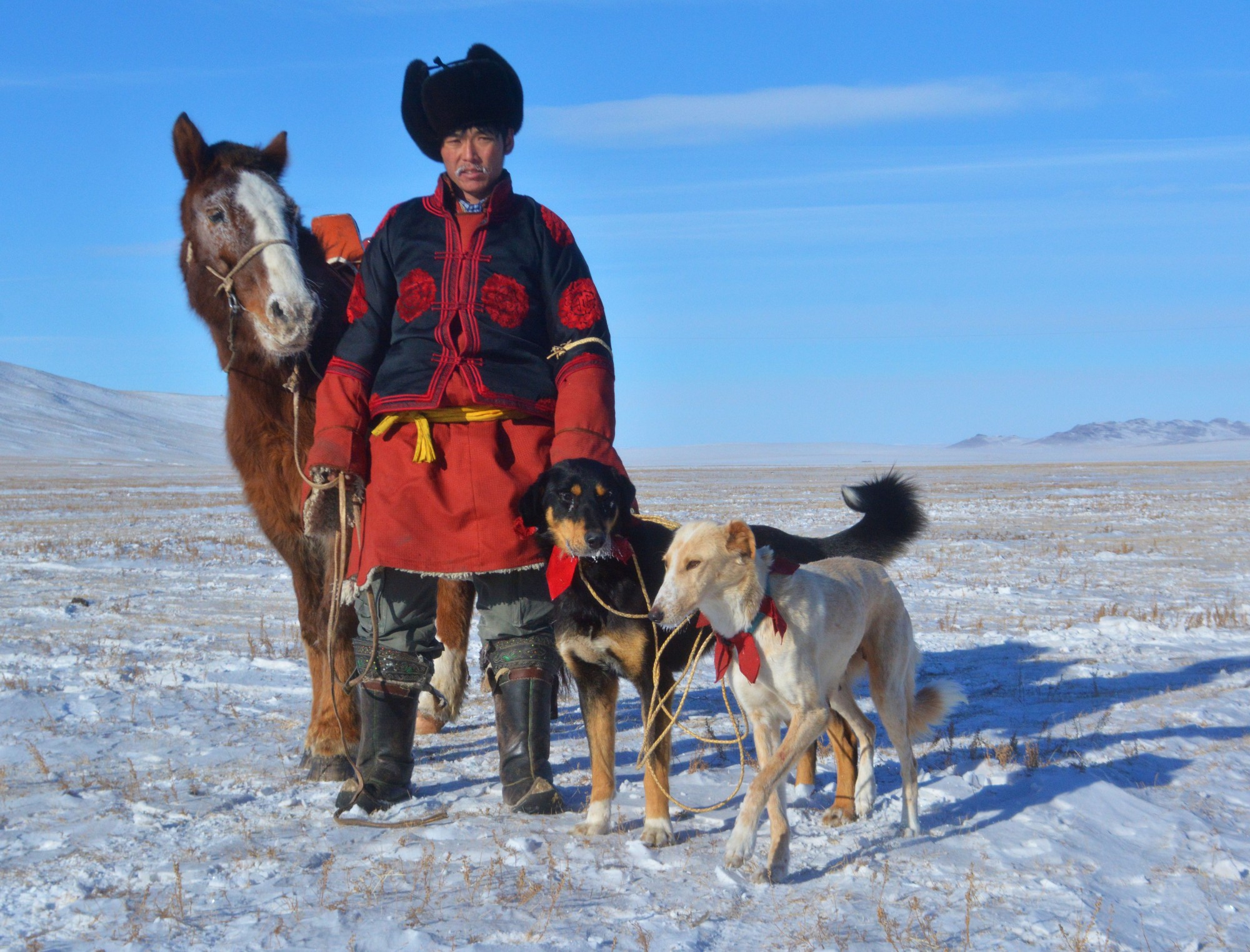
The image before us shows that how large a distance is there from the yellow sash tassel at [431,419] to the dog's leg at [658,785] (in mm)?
1242

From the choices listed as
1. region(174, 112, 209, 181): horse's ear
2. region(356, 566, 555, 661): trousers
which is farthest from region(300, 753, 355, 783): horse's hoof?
region(174, 112, 209, 181): horse's ear

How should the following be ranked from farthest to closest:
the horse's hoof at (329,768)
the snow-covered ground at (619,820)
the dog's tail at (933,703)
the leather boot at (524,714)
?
1. the horse's hoof at (329,768)
2. the dog's tail at (933,703)
3. the leather boot at (524,714)
4. the snow-covered ground at (619,820)

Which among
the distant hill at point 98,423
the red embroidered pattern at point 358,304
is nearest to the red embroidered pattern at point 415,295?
the red embroidered pattern at point 358,304

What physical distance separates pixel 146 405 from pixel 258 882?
171 m

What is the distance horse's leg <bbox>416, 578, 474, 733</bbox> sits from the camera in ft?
18.2

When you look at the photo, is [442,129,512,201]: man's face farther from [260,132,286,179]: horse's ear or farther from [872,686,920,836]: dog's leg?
[872,686,920,836]: dog's leg

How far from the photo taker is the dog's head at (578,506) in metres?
3.68

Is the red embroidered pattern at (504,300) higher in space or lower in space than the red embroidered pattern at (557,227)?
lower

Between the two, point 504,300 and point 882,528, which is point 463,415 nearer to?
point 504,300

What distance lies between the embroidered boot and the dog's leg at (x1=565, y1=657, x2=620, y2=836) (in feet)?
2.39

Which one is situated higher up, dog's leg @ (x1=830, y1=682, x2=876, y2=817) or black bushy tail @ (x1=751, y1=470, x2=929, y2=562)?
black bushy tail @ (x1=751, y1=470, x2=929, y2=562)

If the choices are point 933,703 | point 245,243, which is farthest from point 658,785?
point 245,243

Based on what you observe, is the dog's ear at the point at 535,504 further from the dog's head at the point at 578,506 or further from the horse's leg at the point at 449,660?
the horse's leg at the point at 449,660

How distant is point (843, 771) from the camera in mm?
4102
